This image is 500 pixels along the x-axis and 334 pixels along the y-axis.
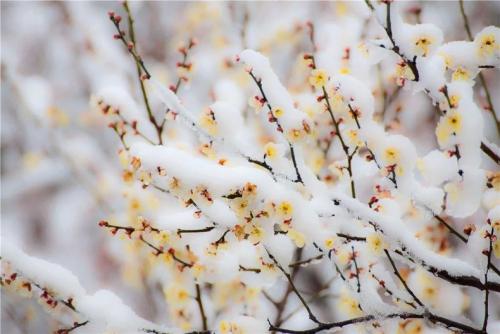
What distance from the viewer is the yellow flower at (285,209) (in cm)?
171

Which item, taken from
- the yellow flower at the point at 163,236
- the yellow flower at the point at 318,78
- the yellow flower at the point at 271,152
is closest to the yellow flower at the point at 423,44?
the yellow flower at the point at 318,78

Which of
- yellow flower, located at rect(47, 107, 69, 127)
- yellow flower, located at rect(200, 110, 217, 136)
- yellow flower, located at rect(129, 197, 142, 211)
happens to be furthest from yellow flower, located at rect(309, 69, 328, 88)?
yellow flower, located at rect(47, 107, 69, 127)

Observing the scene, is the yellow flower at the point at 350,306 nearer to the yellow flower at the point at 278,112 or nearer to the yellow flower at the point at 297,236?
the yellow flower at the point at 297,236

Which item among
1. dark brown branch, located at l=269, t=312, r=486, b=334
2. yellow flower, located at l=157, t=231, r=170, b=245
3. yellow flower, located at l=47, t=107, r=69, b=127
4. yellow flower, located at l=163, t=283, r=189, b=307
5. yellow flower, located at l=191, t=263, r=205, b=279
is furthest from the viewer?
yellow flower, located at l=47, t=107, r=69, b=127

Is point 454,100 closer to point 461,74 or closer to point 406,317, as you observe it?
point 461,74

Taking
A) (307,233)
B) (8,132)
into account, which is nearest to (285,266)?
(307,233)

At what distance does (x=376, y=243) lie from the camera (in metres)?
1.78

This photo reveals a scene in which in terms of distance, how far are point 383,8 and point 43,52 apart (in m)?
6.88

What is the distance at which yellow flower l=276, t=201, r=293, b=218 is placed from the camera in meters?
1.71

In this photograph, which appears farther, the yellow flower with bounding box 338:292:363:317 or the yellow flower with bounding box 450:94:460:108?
the yellow flower with bounding box 338:292:363:317

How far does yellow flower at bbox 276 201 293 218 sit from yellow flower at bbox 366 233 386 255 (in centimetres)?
33

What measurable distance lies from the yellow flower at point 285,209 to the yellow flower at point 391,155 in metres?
0.40

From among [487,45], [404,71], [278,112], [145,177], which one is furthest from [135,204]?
[487,45]

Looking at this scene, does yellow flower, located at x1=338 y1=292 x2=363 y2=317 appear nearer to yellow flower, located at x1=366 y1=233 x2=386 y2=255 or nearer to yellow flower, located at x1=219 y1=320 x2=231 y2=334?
yellow flower, located at x1=366 y1=233 x2=386 y2=255
